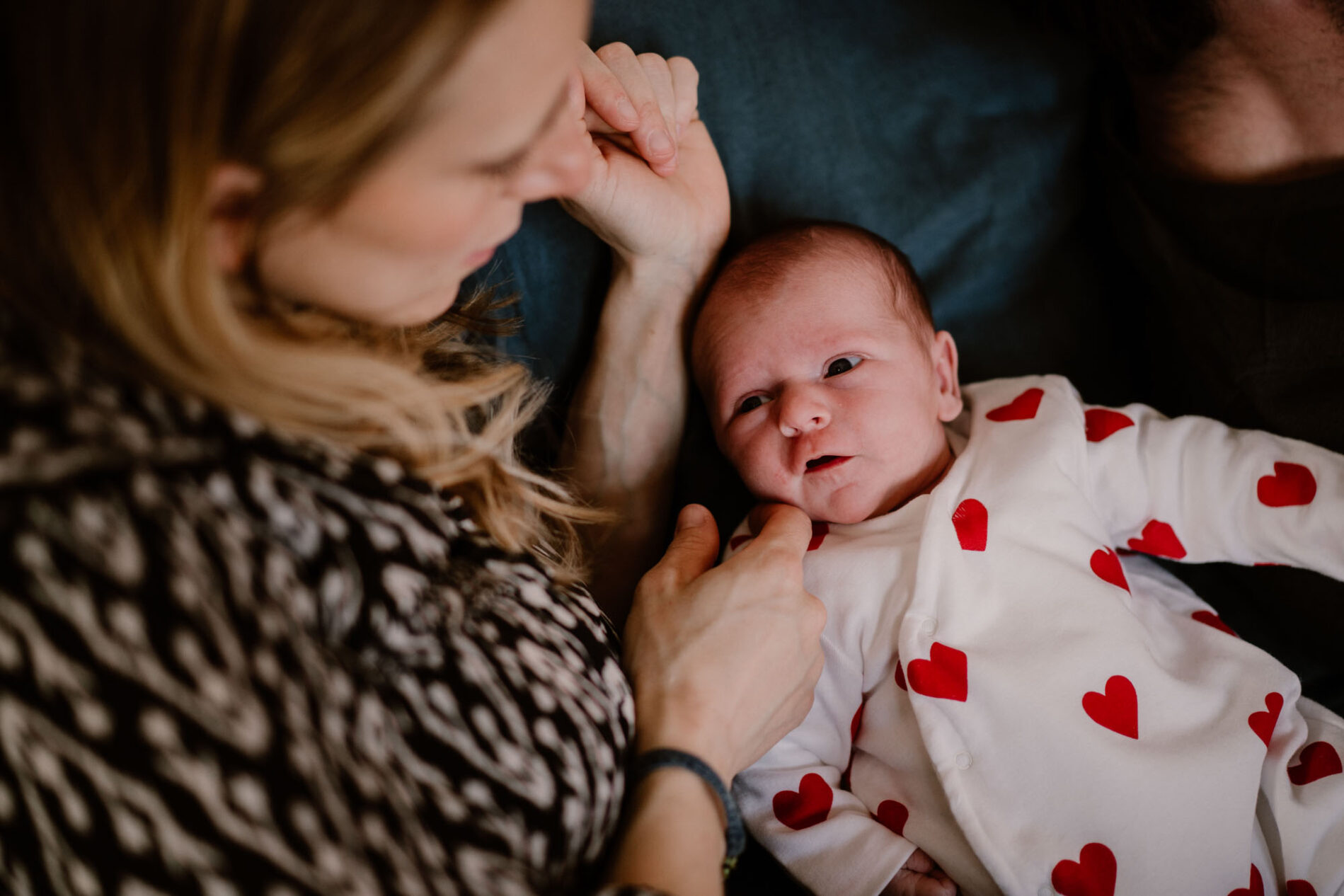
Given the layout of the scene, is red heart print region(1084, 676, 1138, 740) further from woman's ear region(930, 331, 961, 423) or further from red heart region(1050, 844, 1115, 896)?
woman's ear region(930, 331, 961, 423)

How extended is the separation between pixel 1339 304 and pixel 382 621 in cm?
→ 138

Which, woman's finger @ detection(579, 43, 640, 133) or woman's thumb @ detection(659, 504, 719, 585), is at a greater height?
woman's finger @ detection(579, 43, 640, 133)

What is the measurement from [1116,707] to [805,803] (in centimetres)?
45

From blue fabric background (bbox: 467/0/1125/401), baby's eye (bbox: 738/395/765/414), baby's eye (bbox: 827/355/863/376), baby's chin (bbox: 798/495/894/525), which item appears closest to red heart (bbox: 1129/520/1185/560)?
blue fabric background (bbox: 467/0/1125/401)

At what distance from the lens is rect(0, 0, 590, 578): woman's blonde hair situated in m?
0.64

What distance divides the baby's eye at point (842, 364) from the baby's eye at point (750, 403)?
0.37ft

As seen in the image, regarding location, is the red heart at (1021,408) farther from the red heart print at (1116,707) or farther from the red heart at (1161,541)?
the red heart print at (1116,707)

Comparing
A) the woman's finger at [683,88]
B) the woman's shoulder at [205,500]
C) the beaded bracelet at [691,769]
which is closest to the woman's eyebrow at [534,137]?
the woman's shoulder at [205,500]

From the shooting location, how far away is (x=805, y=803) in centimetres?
127

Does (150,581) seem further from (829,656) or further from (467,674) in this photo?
(829,656)

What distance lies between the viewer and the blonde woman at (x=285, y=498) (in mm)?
607

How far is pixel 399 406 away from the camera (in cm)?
93

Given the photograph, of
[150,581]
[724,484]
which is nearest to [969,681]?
[724,484]

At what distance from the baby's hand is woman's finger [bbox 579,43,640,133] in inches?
44.0
